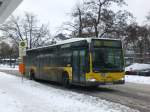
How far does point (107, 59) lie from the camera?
68.1ft

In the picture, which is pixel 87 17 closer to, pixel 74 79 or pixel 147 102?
pixel 74 79

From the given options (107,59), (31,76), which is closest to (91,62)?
(107,59)

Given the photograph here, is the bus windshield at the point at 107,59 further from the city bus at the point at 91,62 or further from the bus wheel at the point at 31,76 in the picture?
the bus wheel at the point at 31,76

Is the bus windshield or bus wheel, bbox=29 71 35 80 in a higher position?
the bus windshield

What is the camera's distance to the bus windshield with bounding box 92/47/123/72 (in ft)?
67.4

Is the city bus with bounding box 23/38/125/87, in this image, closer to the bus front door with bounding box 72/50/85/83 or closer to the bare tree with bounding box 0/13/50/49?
the bus front door with bounding box 72/50/85/83

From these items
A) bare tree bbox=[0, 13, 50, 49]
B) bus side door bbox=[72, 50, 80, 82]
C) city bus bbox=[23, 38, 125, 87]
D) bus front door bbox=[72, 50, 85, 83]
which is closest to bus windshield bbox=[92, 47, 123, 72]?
city bus bbox=[23, 38, 125, 87]

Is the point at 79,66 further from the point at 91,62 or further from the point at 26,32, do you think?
the point at 26,32

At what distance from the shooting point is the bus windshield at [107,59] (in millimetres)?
20547

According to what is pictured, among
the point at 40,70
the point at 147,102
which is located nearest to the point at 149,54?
the point at 40,70

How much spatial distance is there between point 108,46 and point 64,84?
4075mm

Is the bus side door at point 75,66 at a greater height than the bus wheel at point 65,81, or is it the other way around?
the bus side door at point 75,66

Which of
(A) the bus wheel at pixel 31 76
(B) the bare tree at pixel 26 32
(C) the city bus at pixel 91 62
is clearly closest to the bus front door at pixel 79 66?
(C) the city bus at pixel 91 62

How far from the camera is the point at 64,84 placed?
931 inches
